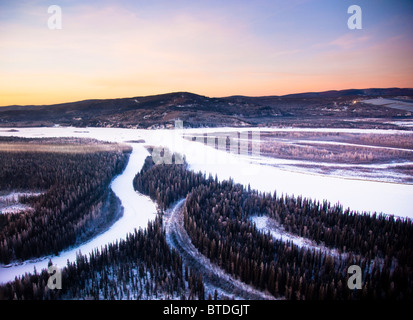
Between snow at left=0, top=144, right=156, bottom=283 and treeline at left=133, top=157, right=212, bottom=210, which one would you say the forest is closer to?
snow at left=0, top=144, right=156, bottom=283

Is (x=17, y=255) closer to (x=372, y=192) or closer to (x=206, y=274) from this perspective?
(x=206, y=274)

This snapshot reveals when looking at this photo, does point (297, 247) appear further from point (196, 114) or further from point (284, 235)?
point (196, 114)

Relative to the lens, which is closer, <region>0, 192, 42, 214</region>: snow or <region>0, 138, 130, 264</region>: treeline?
<region>0, 138, 130, 264</region>: treeline

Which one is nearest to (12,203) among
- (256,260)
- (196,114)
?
(256,260)

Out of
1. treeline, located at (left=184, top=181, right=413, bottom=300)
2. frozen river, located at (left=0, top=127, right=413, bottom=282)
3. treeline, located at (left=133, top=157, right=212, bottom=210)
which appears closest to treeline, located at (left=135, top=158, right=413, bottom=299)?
treeline, located at (left=184, top=181, right=413, bottom=300)

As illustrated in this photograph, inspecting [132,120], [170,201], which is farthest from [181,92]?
[170,201]
